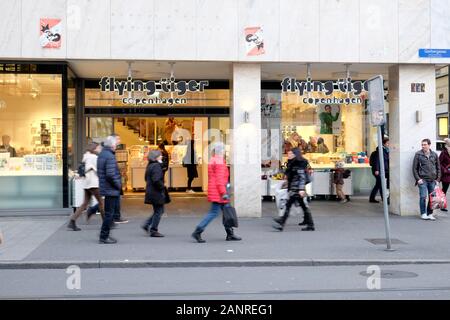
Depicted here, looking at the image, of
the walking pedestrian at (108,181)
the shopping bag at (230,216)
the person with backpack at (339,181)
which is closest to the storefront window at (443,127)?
the person with backpack at (339,181)

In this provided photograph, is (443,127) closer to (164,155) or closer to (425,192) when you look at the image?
(164,155)

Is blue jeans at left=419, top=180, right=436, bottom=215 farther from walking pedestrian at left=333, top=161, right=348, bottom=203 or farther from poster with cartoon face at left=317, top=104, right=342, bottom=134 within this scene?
poster with cartoon face at left=317, top=104, right=342, bottom=134

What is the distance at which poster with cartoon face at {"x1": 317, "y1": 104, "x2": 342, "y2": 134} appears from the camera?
19.2 m

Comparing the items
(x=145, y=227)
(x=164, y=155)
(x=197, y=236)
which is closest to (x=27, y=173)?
(x=145, y=227)

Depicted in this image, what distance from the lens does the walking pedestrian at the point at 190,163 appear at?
20188 mm

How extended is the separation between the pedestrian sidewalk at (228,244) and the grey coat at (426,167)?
1072 mm

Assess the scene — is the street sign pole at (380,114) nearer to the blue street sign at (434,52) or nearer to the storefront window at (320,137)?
the blue street sign at (434,52)

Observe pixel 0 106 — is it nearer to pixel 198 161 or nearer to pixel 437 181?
pixel 198 161

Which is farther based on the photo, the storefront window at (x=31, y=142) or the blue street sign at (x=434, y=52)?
the storefront window at (x=31, y=142)

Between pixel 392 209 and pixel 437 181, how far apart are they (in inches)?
60.8

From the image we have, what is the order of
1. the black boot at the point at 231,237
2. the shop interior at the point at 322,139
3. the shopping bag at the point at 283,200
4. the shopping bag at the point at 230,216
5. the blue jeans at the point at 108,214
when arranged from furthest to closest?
the shop interior at the point at 322,139 < the shopping bag at the point at 283,200 < the black boot at the point at 231,237 < the shopping bag at the point at 230,216 < the blue jeans at the point at 108,214

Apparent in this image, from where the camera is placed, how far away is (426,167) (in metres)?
14.3

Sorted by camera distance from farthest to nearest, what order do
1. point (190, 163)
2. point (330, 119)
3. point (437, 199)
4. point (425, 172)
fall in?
point (190, 163), point (330, 119), point (425, 172), point (437, 199)

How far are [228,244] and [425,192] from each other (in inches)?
230
